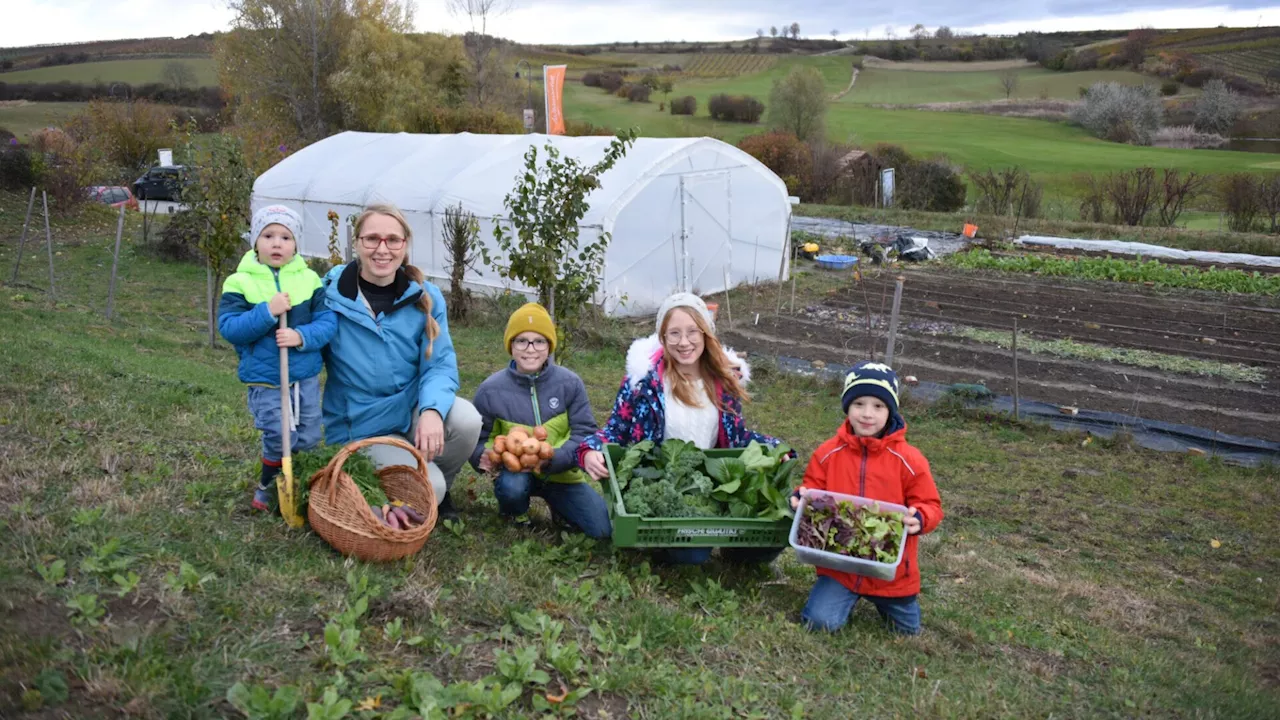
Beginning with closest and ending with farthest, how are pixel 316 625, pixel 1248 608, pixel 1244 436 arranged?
1. pixel 316 625
2. pixel 1248 608
3. pixel 1244 436

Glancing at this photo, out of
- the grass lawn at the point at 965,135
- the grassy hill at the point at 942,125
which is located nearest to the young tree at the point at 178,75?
the grass lawn at the point at 965,135

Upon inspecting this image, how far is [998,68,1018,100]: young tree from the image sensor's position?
6469 centimetres

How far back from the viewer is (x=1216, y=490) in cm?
798

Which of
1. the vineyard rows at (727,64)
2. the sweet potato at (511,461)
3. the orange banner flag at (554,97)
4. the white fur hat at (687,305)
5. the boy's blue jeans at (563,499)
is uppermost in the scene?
the vineyard rows at (727,64)

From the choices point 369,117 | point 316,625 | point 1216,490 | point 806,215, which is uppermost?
point 369,117

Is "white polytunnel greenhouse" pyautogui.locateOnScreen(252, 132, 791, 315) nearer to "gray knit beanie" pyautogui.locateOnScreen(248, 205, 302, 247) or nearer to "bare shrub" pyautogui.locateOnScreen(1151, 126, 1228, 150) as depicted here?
"gray knit beanie" pyautogui.locateOnScreen(248, 205, 302, 247)

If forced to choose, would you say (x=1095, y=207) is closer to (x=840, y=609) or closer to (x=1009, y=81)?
(x=840, y=609)

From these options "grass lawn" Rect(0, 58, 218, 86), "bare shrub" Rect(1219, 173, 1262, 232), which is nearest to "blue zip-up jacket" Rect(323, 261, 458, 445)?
"bare shrub" Rect(1219, 173, 1262, 232)

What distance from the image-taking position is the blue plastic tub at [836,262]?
20297 millimetres

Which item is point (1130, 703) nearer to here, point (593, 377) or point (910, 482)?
point (910, 482)

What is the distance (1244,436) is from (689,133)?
3970cm

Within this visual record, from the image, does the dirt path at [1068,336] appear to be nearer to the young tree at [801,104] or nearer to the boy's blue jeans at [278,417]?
the boy's blue jeans at [278,417]

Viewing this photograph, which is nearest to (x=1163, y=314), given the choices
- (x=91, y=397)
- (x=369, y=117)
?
(x=91, y=397)

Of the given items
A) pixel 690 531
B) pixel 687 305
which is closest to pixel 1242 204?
pixel 687 305
